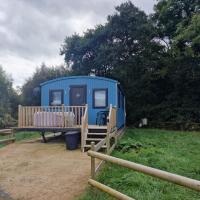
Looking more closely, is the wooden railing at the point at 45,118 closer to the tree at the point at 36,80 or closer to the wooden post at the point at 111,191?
the wooden post at the point at 111,191

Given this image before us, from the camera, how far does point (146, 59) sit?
20.1 meters

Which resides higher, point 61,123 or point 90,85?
point 90,85

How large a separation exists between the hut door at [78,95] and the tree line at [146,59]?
7557 mm

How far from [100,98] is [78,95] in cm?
101

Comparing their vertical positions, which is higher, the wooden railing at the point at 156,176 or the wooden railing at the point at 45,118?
the wooden railing at the point at 45,118

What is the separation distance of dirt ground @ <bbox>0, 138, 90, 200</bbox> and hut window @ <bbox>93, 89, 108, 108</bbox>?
3.18 m

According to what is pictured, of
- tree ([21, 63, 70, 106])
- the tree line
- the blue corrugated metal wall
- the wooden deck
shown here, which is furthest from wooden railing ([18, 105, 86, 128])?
tree ([21, 63, 70, 106])

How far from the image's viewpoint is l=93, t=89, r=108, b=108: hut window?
39.4 feet

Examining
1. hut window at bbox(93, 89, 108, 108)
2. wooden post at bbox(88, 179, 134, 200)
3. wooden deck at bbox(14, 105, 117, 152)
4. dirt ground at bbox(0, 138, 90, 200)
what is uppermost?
hut window at bbox(93, 89, 108, 108)

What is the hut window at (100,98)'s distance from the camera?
39.4 feet

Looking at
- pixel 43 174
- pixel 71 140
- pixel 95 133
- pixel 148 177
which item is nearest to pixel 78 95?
pixel 95 133

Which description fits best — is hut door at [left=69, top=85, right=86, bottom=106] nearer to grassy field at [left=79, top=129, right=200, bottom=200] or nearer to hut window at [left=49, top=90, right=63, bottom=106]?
hut window at [left=49, top=90, right=63, bottom=106]

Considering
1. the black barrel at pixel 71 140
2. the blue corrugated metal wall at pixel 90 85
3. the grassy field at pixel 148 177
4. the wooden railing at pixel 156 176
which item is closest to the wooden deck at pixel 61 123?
the black barrel at pixel 71 140

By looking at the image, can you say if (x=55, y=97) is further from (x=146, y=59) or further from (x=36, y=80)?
(x=36, y=80)
